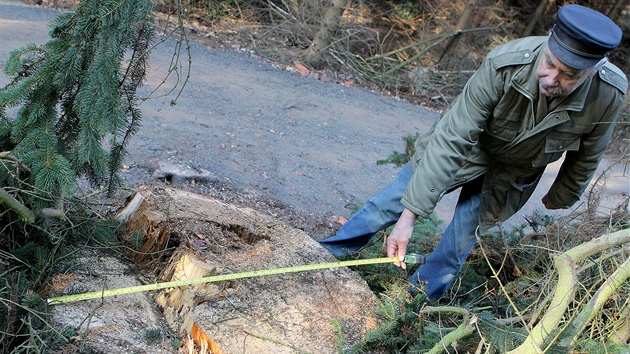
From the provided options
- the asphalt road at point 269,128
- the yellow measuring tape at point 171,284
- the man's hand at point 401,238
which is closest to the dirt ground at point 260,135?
the asphalt road at point 269,128

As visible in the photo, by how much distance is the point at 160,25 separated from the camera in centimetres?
883

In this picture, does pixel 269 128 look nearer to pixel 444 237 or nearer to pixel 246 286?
pixel 444 237

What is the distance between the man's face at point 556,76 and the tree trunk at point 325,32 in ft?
22.5

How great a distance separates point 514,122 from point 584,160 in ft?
1.81

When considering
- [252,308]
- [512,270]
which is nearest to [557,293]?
[252,308]

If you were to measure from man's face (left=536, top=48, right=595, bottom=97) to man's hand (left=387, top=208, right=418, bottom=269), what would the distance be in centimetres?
88

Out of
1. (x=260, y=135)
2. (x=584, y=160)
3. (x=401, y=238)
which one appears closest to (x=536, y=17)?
(x=260, y=135)

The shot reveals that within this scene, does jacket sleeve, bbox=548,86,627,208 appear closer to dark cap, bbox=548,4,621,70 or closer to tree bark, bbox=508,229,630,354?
dark cap, bbox=548,4,621,70

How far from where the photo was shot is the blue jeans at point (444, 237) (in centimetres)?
371

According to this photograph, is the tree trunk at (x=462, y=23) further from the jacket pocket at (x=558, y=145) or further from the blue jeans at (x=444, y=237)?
the jacket pocket at (x=558, y=145)

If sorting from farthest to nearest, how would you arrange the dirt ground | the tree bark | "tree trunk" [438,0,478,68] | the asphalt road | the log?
"tree trunk" [438,0,478,68], the asphalt road, the dirt ground, the log, the tree bark

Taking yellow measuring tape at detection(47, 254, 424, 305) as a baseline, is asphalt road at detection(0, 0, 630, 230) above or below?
below

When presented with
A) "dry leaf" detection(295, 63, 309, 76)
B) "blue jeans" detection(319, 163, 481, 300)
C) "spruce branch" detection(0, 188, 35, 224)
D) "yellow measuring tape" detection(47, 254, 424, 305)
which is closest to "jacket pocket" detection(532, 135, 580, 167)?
"blue jeans" detection(319, 163, 481, 300)

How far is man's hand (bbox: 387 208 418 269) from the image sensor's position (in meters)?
3.00
